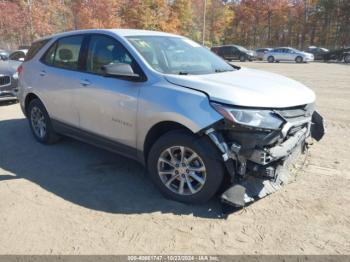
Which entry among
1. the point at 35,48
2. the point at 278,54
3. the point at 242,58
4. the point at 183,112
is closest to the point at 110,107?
the point at 183,112

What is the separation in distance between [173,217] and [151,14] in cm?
4477

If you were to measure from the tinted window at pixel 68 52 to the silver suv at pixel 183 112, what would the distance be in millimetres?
19

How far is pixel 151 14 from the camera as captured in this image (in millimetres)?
45094

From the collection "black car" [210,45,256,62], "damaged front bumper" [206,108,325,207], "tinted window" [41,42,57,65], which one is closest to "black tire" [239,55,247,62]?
"black car" [210,45,256,62]

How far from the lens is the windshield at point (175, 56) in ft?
13.3

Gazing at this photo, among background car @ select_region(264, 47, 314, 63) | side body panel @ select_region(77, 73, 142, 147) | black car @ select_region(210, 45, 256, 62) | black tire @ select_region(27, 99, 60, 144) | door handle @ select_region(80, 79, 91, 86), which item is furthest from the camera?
black car @ select_region(210, 45, 256, 62)

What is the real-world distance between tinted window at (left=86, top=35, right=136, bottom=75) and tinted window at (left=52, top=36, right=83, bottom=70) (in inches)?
11.9

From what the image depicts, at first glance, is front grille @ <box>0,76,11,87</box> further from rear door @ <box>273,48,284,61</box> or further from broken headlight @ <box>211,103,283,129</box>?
rear door @ <box>273,48,284,61</box>

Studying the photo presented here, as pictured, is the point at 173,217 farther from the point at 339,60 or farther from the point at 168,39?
the point at 339,60

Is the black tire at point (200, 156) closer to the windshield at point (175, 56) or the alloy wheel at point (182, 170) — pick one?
the alloy wheel at point (182, 170)

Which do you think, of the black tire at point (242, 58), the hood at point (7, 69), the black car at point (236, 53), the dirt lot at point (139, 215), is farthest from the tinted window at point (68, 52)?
the black tire at point (242, 58)

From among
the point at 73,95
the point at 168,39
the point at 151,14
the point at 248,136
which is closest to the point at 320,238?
the point at 248,136

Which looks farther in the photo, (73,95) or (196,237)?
(73,95)

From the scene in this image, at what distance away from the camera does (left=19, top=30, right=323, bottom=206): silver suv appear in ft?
10.9
